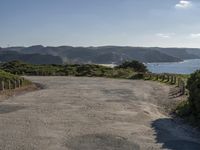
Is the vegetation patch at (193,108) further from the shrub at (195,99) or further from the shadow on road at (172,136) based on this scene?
the shadow on road at (172,136)

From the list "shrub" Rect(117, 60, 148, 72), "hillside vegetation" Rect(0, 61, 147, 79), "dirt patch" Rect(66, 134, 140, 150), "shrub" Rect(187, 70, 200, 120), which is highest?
"shrub" Rect(187, 70, 200, 120)

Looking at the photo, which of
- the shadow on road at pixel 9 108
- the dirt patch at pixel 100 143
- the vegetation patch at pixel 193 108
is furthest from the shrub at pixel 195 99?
the shadow on road at pixel 9 108

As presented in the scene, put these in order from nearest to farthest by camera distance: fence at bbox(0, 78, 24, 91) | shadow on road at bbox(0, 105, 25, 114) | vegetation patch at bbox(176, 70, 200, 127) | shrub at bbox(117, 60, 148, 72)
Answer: vegetation patch at bbox(176, 70, 200, 127), shadow on road at bbox(0, 105, 25, 114), fence at bbox(0, 78, 24, 91), shrub at bbox(117, 60, 148, 72)

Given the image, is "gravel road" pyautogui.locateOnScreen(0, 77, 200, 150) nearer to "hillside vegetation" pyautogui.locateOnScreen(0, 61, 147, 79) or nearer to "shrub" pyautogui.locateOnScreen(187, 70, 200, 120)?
"shrub" pyautogui.locateOnScreen(187, 70, 200, 120)

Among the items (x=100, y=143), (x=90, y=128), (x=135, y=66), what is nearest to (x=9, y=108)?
(x=90, y=128)

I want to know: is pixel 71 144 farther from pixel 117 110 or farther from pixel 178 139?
pixel 117 110

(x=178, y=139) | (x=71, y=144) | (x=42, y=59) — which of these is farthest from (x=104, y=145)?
(x=42, y=59)

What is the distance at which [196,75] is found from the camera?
728 inches

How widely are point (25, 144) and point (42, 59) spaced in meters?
175

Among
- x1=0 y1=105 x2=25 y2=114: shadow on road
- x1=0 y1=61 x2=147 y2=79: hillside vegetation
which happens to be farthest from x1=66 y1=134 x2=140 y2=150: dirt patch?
x1=0 y1=61 x2=147 y2=79: hillside vegetation

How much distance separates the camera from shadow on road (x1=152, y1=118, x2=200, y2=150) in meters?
11.1

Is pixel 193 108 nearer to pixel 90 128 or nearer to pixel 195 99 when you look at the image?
pixel 195 99

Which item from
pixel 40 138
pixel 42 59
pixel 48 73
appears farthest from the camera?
pixel 42 59

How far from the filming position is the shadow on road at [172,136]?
1109 cm
